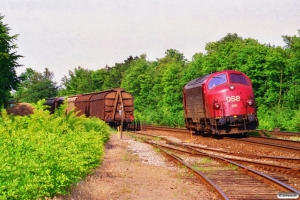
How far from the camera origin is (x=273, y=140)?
67.3ft

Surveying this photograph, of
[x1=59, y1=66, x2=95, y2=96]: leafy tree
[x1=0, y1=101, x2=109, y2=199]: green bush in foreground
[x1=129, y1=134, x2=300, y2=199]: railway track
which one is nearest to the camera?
[x1=0, y1=101, x2=109, y2=199]: green bush in foreground

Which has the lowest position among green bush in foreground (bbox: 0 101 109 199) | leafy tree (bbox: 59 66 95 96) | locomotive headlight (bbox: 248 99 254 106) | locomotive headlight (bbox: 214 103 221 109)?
green bush in foreground (bbox: 0 101 109 199)

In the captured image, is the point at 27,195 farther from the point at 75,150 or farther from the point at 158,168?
the point at 158,168

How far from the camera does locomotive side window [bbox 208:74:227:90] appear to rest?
2292 centimetres

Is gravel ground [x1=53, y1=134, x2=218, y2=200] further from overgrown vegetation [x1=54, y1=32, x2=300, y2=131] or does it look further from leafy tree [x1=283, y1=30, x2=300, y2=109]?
leafy tree [x1=283, y1=30, x2=300, y2=109]

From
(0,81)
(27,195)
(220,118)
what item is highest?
(0,81)

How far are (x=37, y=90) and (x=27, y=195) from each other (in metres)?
90.0

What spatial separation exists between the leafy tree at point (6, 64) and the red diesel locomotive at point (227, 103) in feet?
56.9

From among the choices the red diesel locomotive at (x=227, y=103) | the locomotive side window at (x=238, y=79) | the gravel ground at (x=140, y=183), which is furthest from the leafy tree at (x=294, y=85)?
the gravel ground at (x=140, y=183)

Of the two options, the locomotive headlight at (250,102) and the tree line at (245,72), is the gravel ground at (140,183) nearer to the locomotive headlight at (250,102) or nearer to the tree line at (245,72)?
the locomotive headlight at (250,102)

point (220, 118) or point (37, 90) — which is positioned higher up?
point (37, 90)

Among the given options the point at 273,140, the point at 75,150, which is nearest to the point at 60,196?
the point at 75,150

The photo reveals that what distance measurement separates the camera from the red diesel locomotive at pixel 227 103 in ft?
73.5

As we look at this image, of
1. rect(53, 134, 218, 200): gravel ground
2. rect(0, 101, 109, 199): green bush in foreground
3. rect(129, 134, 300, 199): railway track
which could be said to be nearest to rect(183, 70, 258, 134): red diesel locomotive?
rect(53, 134, 218, 200): gravel ground
